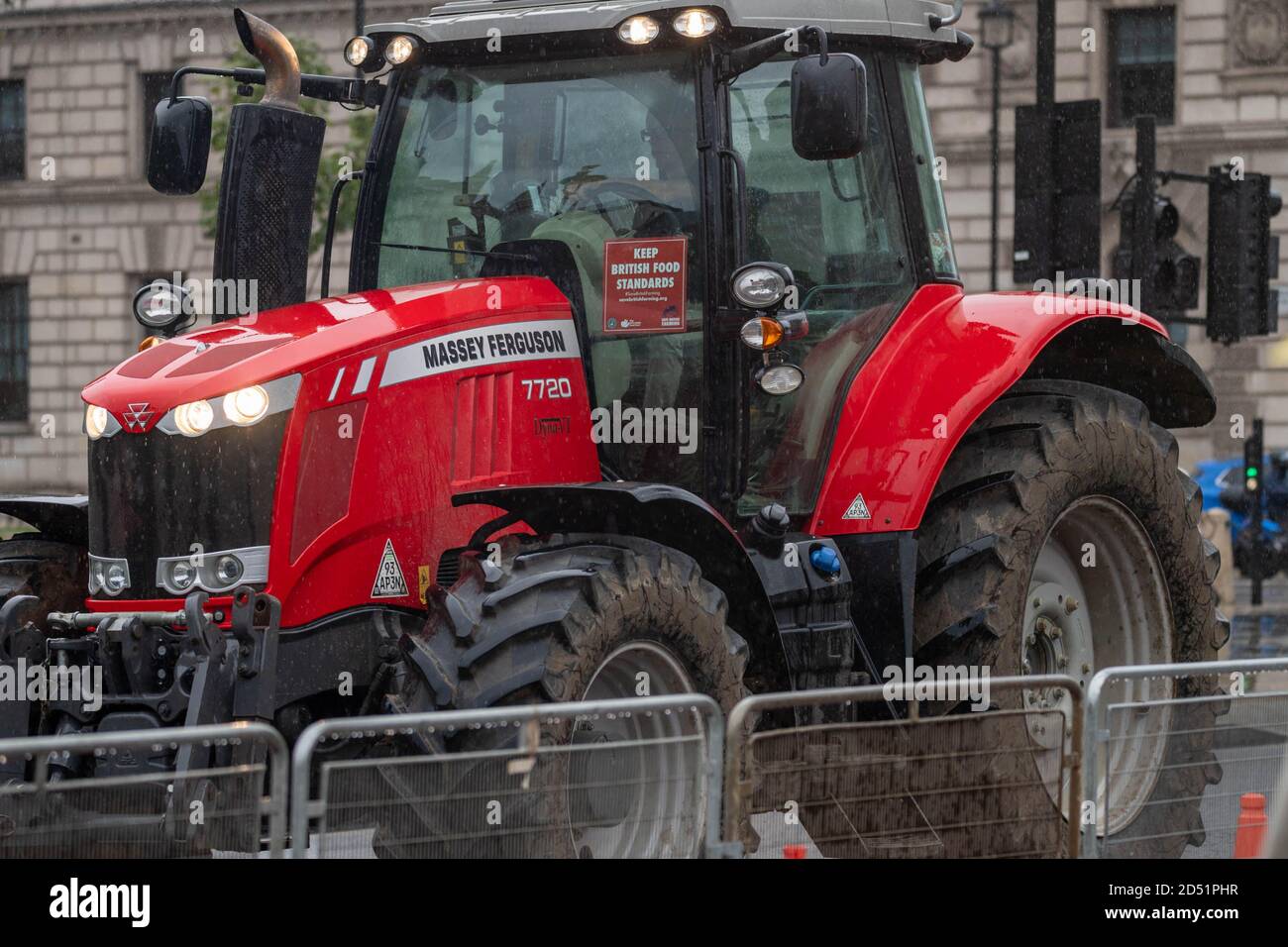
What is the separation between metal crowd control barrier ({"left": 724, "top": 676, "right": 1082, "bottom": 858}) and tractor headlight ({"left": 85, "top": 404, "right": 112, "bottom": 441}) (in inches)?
93.9

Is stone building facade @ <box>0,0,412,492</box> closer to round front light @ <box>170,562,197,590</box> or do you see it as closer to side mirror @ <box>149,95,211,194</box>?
side mirror @ <box>149,95,211,194</box>

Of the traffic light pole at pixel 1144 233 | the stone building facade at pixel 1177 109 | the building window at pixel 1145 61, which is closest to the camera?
the traffic light pole at pixel 1144 233

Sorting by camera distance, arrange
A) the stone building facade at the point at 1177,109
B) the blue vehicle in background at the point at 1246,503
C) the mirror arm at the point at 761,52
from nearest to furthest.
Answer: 1. the mirror arm at the point at 761,52
2. the blue vehicle in background at the point at 1246,503
3. the stone building facade at the point at 1177,109

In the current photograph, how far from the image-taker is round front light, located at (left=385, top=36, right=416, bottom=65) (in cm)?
809

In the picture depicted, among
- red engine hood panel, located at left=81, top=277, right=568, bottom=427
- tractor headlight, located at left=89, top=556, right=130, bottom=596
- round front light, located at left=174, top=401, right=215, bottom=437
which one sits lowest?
tractor headlight, located at left=89, top=556, right=130, bottom=596

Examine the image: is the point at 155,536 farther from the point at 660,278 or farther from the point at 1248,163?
the point at 1248,163

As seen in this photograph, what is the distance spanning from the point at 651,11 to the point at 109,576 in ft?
9.46

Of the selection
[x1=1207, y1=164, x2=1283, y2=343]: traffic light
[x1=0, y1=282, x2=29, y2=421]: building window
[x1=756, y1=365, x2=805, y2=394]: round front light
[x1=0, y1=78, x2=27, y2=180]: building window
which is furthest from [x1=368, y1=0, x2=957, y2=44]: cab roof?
[x1=0, y1=78, x2=27, y2=180]: building window

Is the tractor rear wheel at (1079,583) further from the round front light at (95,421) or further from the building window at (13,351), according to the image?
the building window at (13,351)

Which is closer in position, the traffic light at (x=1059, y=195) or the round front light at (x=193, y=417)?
the round front light at (x=193, y=417)

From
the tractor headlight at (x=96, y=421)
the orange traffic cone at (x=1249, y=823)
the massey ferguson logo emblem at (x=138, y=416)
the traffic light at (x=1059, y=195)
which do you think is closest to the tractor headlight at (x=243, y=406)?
the massey ferguson logo emblem at (x=138, y=416)

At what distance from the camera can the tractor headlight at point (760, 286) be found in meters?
Result: 7.43

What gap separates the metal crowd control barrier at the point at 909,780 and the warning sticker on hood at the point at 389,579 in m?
1.31
